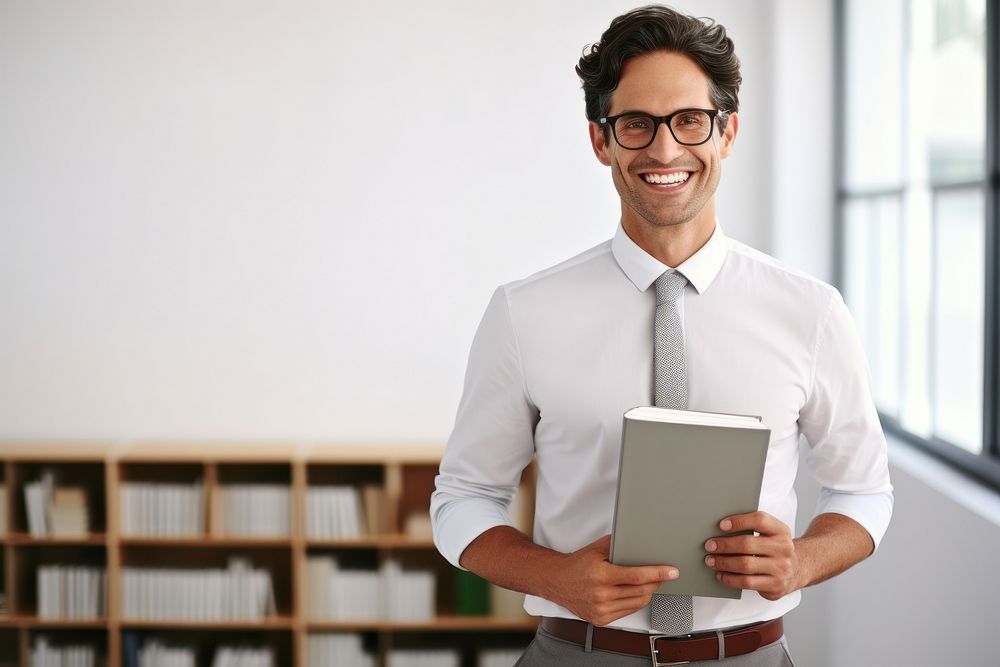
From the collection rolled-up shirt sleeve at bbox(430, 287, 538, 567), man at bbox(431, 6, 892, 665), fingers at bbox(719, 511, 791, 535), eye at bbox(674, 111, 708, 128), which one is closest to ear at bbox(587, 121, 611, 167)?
man at bbox(431, 6, 892, 665)

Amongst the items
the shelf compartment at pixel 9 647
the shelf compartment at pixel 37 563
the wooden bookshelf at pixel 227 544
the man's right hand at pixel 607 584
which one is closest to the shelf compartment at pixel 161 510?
the wooden bookshelf at pixel 227 544

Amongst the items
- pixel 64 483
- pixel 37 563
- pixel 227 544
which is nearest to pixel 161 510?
pixel 227 544

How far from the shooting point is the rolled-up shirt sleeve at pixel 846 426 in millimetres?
1484

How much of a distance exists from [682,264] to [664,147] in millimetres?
204

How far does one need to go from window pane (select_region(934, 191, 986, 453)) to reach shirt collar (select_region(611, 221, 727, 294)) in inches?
50.4

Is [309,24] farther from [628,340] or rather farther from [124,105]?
[628,340]

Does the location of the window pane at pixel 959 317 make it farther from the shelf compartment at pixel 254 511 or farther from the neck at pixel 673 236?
the shelf compartment at pixel 254 511

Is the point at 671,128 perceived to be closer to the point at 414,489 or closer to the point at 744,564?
the point at 744,564

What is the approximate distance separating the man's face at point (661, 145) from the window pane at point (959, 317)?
1403 millimetres

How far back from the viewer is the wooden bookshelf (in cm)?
390

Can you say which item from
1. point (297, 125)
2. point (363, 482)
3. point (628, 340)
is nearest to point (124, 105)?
point (297, 125)

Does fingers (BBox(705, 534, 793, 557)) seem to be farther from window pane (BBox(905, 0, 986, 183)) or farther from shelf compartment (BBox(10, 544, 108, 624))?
shelf compartment (BBox(10, 544, 108, 624))

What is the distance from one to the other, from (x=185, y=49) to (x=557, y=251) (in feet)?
5.52

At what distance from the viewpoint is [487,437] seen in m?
1.53
